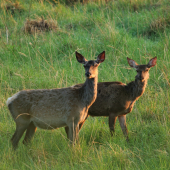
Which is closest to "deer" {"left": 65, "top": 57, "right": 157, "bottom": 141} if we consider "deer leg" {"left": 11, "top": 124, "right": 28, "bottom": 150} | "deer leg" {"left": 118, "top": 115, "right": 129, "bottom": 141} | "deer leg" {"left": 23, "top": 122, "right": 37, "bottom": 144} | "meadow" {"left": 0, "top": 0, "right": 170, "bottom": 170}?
"deer leg" {"left": 118, "top": 115, "right": 129, "bottom": 141}

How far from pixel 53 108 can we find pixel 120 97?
4.43 feet

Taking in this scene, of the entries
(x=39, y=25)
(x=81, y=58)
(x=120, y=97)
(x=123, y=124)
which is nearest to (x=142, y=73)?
(x=120, y=97)

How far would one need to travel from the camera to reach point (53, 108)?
533 centimetres

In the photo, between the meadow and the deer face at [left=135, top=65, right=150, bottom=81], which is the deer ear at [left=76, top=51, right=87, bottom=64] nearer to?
the deer face at [left=135, top=65, right=150, bottom=81]

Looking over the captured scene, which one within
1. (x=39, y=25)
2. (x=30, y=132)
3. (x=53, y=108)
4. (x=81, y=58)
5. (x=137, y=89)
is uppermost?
(x=39, y=25)

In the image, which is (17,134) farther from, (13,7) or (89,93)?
(13,7)

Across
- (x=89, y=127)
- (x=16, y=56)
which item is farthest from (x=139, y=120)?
(x=16, y=56)

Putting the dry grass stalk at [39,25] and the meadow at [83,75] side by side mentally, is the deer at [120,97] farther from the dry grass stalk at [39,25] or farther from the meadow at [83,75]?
the dry grass stalk at [39,25]

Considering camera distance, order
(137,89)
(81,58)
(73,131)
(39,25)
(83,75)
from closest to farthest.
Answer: (73,131)
(81,58)
(137,89)
(83,75)
(39,25)

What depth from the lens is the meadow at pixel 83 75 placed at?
4797mm

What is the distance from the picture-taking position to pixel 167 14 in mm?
9914

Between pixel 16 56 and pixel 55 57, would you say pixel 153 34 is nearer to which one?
pixel 55 57

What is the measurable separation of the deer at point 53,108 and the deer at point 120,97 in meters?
0.73

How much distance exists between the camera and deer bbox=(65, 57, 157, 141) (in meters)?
5.85
